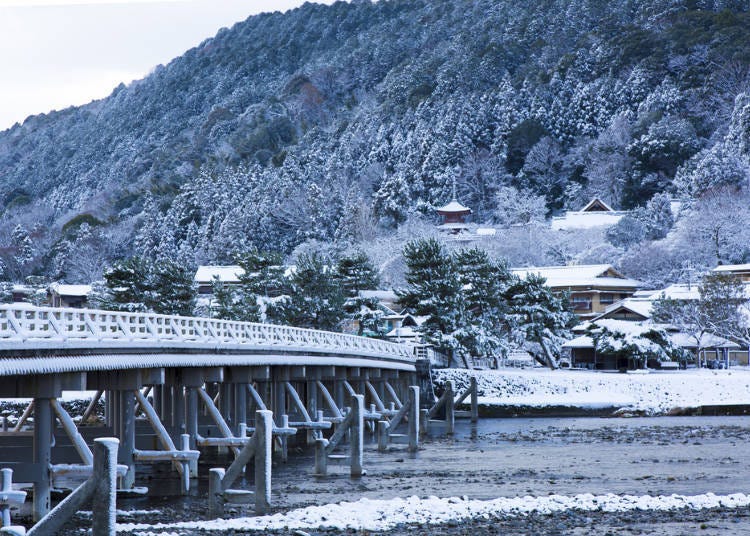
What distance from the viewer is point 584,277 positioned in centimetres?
10275

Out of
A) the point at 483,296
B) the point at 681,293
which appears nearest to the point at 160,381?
the point at 483,296

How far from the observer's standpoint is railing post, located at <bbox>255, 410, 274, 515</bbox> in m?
24.2

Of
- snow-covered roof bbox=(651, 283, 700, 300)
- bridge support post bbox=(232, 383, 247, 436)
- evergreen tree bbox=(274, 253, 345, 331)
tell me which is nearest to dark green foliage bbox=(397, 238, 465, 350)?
evergreen tree bbox=(274, 253, 345, 331)

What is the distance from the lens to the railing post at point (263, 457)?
24.2 m

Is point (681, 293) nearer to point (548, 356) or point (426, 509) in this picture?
point (548, 356)

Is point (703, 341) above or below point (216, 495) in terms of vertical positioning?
above

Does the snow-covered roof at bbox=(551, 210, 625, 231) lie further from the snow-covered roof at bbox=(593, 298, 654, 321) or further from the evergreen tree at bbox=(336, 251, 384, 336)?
the evergreen tree at bbox=(336, 251, 384, 336)

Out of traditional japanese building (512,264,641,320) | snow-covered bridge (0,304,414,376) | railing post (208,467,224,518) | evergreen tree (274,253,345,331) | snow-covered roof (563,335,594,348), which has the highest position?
traditional japanese building (512,264,641,320)

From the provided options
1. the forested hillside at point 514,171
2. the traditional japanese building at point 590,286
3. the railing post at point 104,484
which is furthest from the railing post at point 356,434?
the forested hillside at point 514,171

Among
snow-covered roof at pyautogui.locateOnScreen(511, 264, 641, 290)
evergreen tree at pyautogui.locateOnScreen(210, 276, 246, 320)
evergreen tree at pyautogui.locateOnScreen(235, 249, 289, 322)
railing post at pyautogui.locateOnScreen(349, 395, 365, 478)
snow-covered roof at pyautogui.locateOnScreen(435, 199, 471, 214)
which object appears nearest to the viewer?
railing post at pyautogui.locateOnScreen(349, 395, 365, 478)

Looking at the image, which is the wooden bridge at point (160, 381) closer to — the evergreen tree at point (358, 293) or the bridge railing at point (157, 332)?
the bridge railing at point (157, 332)

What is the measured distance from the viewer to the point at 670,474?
104ft

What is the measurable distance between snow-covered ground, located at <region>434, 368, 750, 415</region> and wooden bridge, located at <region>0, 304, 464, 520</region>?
11084mm

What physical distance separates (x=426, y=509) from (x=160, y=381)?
8501mm
